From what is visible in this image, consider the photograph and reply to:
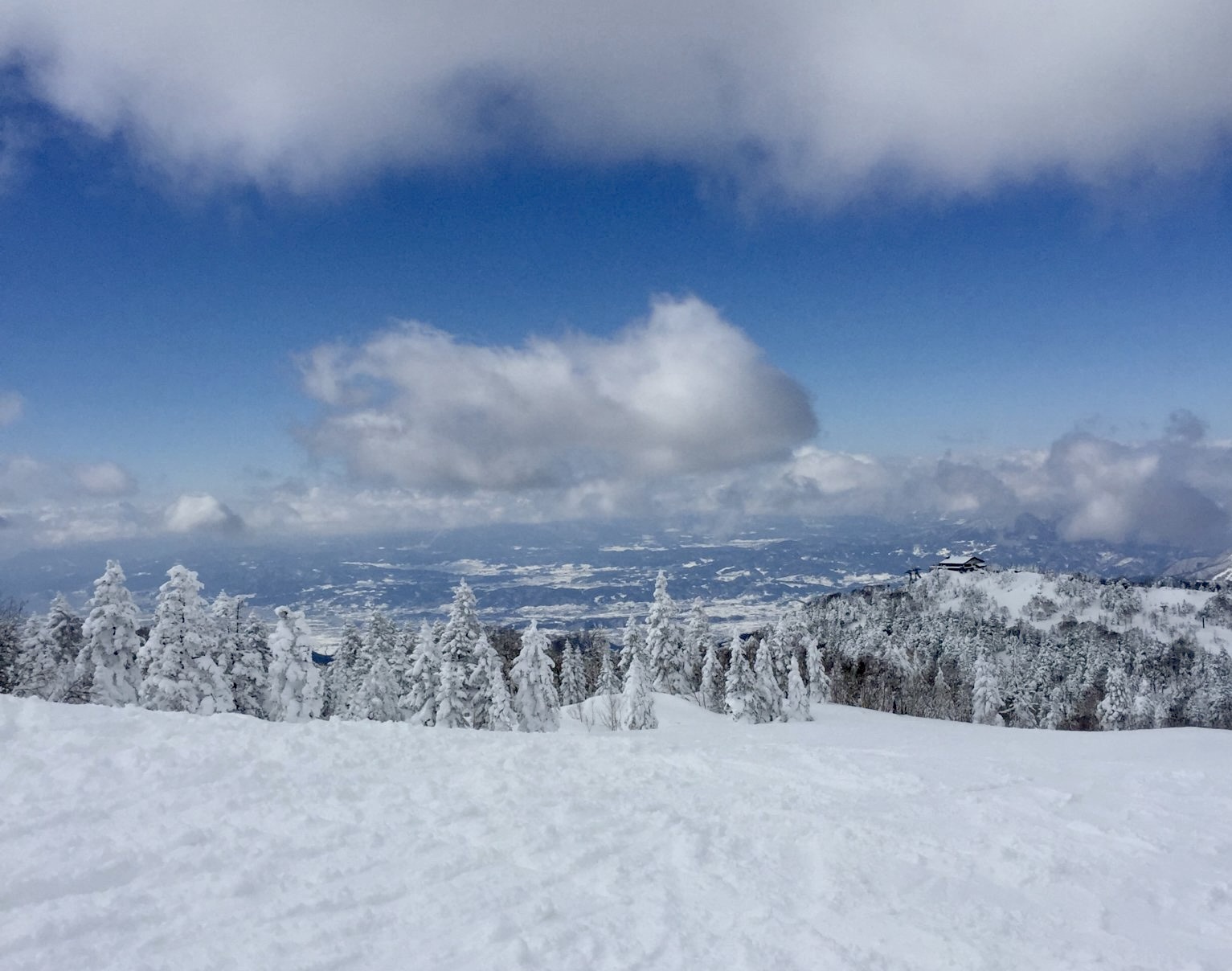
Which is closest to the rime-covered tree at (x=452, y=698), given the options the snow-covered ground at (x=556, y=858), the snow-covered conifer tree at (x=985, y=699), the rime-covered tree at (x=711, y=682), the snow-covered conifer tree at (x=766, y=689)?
the snow-covered conifer tree at (x=766, y=689)

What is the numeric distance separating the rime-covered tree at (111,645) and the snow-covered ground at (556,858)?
764 inches

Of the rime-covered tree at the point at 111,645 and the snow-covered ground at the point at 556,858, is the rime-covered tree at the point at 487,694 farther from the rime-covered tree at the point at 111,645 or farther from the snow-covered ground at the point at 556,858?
the snow-covered ground at the point at 556,858

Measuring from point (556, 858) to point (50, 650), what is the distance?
126ft

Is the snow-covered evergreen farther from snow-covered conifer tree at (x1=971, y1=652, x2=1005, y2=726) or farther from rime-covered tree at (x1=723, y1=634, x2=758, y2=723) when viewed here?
snow-covered conifer tree at (x1=971, y1=652, x2=1005, y2=726)

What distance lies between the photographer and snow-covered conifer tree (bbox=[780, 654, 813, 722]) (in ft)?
123

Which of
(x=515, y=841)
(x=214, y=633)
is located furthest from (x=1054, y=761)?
(x=214, y=633)

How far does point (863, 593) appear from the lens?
173 m

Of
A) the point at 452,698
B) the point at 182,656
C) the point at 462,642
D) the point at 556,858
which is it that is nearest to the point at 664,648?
the point at 462,642

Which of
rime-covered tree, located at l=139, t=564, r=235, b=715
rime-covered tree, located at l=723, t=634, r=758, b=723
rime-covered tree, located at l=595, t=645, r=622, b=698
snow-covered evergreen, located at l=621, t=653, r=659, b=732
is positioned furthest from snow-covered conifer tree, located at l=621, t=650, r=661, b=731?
rime-covered tree, located at l=139, t=564, r=235, b=715

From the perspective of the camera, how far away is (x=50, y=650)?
3247 cm

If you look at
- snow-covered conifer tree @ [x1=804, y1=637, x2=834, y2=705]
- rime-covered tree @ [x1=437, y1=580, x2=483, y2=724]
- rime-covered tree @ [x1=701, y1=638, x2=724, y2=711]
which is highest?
rime-covered tree @ [x1=437, y1=580, x2=483, y2=724]

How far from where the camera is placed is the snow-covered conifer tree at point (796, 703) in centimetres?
3762

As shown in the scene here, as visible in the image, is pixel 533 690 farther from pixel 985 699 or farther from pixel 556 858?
pixel 985 699

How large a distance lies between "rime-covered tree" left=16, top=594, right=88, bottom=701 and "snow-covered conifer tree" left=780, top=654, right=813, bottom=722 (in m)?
37.3
